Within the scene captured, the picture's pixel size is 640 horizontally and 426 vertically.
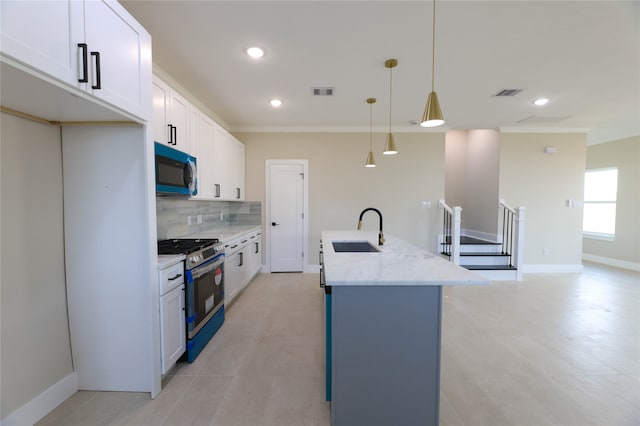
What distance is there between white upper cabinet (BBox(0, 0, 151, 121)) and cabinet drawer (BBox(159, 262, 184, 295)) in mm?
1091

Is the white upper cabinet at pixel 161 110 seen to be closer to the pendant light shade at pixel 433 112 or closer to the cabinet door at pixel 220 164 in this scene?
the cabinet door at pixel 220 164

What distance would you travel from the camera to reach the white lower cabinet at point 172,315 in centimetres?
185

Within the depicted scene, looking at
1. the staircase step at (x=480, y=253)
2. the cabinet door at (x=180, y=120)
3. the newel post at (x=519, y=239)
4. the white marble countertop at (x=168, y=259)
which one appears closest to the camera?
the white marble countertop at (x=168, y=259)

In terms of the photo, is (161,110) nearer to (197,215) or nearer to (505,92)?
(197,215)

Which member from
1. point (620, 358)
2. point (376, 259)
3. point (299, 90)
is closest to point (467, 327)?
point (620, 358)

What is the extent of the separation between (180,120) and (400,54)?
2.30 m

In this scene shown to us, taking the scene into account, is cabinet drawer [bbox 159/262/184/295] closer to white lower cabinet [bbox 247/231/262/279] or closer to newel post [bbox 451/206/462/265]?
white lower cabinet [bbox 247/231/262/279]

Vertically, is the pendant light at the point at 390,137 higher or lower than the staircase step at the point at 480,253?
higher

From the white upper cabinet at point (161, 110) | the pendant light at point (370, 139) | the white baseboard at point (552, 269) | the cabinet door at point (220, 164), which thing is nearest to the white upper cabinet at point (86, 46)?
the white upper cabinet at point (161, 110)

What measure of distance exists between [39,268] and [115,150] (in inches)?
34.5

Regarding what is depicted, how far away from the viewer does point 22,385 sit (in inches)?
59.6

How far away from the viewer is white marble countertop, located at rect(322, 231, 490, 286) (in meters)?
1.34

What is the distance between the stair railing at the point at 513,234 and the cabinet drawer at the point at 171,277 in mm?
5191

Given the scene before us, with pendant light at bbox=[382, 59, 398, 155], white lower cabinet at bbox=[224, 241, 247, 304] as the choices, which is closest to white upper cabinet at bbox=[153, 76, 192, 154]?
white lower cabinet at bbox=[224, 241, 247, 304]
